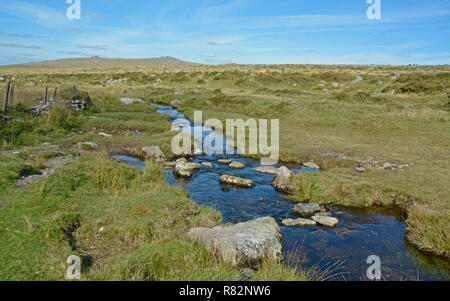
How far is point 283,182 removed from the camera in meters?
13.2

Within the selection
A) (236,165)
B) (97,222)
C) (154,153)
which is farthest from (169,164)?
(97,222)

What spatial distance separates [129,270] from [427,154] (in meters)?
17.6

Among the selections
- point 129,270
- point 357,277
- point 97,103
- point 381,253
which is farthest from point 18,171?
point 97,103

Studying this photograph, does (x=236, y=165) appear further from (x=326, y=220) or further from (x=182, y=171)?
(x=326, y=220)

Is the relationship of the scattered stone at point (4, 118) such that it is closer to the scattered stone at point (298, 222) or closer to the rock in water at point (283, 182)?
the rock in water at point (283, 182)

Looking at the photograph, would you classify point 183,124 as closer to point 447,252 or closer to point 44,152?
point 44,152

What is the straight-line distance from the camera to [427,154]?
16938mm

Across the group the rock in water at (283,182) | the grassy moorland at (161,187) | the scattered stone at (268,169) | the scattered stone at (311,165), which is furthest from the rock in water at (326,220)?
the scattered stone at (311,165)

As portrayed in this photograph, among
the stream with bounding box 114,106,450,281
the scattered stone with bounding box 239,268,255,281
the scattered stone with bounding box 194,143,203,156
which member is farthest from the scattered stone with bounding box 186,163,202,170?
the scattered stone with bounding box 239,268,255,281

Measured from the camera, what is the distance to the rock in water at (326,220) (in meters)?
9.95

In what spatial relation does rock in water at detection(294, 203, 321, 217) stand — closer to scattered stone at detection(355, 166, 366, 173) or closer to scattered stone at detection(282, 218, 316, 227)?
scattered stone at detection(282, 218, 316, 227)

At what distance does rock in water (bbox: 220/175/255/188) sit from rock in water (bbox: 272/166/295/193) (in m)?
1.07

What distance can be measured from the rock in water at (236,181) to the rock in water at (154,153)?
15.1ft

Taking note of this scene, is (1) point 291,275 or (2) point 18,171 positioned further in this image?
(2) point 18,171
